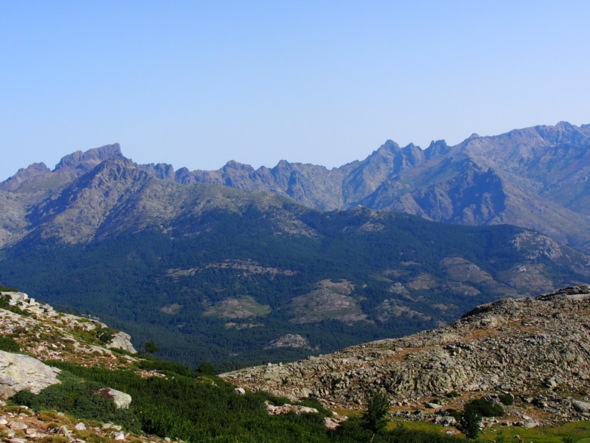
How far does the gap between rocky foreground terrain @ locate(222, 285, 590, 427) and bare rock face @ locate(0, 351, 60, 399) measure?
3719 centimetres

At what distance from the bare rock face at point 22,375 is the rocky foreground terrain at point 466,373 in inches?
1464

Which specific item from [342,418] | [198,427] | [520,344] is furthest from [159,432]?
[520,344]

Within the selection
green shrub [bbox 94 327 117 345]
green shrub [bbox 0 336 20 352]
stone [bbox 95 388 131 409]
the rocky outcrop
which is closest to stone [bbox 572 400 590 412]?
the rocky outcrop

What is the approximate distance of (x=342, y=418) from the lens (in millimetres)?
60562

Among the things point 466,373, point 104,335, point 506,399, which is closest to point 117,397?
point 104,335

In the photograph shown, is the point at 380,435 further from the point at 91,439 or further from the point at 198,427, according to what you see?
the point at 91,439

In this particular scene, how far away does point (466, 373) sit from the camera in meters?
78.1

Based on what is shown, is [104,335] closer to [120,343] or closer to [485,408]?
[120,343]

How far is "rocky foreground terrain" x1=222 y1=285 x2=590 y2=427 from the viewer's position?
7075 centimetres

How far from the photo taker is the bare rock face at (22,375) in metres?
38.4

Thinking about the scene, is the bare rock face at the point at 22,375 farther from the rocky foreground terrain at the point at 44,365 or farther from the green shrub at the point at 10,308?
the green shrub at the point at 10,308

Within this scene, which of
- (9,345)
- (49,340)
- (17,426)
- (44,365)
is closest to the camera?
(17,426)

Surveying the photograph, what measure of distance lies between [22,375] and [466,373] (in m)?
59.0

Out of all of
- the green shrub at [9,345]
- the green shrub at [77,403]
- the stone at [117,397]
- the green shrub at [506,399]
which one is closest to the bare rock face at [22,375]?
the green shrub at [77,403]
